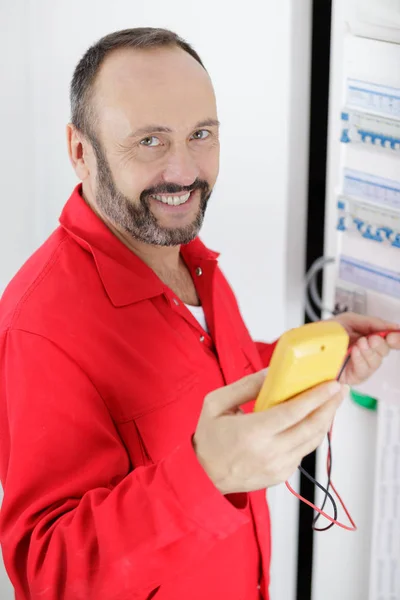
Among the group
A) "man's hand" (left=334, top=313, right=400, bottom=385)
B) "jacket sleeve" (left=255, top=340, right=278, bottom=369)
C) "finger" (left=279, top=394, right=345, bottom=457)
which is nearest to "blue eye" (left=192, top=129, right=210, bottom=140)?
"man's hand" (left=334, top=313, right=400, bottom=385)

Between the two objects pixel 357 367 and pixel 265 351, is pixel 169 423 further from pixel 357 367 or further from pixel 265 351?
pixel 265 351

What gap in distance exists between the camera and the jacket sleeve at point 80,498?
104cm

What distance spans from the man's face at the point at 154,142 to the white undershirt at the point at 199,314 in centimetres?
15

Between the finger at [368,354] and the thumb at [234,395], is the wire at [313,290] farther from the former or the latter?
the thumb at [234,395]

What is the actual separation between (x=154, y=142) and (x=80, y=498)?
1.92ft

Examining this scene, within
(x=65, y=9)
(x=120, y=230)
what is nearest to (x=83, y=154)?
(x=120, y=230)

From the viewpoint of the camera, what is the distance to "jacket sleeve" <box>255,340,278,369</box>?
186 centimetres

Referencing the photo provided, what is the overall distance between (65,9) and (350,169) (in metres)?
0.91

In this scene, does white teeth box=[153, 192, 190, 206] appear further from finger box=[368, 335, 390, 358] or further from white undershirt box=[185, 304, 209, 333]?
finger box=[368, 335, 390, 358]

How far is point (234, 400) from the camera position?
992mm

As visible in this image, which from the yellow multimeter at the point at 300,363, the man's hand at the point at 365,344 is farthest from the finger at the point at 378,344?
the yellow multimeter at the point at 300,363

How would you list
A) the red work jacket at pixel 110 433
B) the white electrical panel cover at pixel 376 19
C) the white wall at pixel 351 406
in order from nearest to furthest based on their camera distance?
the red work jacket at pixel 110 433, the white electrical panel cover at pixel 376 19, the white wall at pixel 351 406

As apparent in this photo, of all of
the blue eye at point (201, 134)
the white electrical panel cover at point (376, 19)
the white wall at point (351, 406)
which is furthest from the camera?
the white wall at point (351, 406)

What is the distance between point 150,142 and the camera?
1.46 meters
